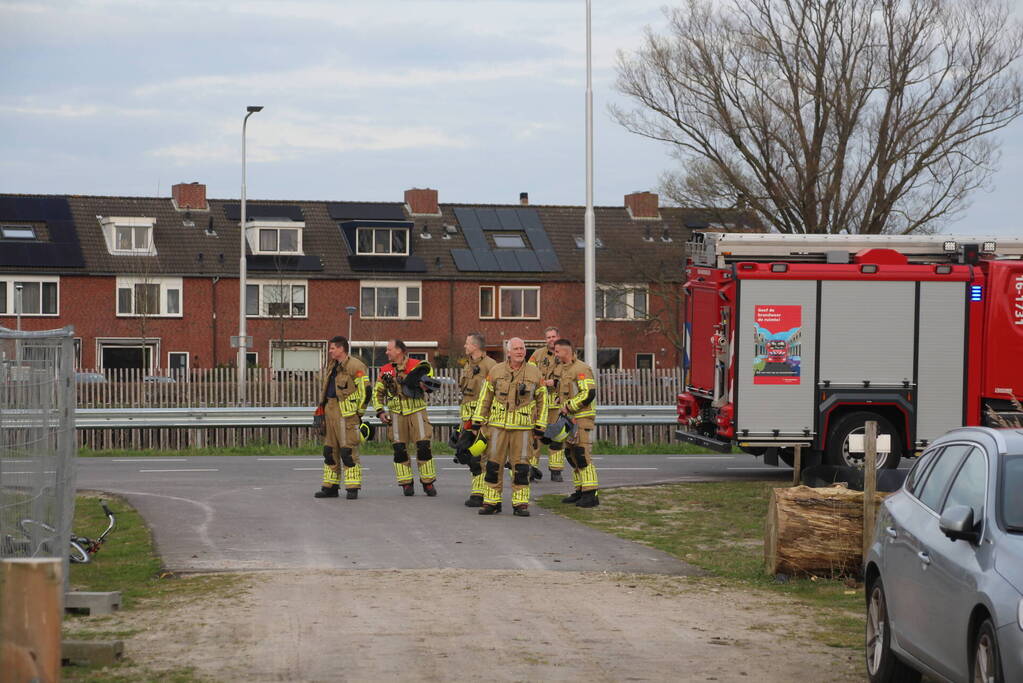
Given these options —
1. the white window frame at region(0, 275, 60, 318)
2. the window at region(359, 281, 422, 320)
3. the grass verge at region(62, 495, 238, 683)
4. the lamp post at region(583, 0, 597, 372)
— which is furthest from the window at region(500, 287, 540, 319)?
the grass verge at region(62, 495, 238, 683)

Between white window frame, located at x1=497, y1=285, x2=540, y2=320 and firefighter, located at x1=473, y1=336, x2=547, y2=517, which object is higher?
white window frame, located at x1=497, y1=285, x2=540, y2=320

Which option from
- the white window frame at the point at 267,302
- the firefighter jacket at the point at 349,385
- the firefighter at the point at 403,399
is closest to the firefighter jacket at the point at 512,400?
the firefighter at the point at 403,399

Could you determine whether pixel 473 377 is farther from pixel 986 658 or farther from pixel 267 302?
pixel 267 302

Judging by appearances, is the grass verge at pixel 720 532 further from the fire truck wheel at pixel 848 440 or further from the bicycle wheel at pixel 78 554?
the bicycle wheel at pixel 78 554

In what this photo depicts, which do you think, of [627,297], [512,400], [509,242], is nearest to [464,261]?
[509,242]

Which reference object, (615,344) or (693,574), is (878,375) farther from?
(615,344)

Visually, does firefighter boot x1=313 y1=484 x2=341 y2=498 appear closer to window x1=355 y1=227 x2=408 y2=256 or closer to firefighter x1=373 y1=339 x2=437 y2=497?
firefighter x1=373 y1=339 x2=437 y2=497

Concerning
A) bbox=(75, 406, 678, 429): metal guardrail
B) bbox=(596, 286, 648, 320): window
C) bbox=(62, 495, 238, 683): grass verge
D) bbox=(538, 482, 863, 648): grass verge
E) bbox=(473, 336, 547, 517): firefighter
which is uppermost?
bbox=(596, 286, 648, 320): window

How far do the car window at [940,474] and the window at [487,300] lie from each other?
52.8m

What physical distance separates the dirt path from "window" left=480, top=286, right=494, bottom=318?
49237mm

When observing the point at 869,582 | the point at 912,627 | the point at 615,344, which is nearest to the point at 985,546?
the point at 912,627

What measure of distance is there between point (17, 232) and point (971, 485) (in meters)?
53.6

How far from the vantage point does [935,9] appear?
3881 centimetres

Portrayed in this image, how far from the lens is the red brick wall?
55969 millimetres
